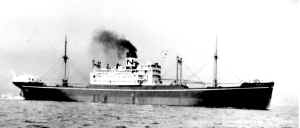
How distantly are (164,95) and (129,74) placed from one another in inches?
322

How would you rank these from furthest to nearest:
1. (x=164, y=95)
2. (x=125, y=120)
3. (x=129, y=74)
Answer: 1. (x=129, y=74)
2. (x=164, y=95)
3. (x=125, y=120)

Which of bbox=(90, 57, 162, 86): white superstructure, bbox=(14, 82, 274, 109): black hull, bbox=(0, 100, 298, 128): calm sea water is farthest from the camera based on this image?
bbox=(90, 57, 162, 86): white superstructure

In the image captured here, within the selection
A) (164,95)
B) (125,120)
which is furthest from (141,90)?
(125,120)

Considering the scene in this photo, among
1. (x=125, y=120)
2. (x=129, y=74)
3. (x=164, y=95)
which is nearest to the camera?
(x=125, y=120)

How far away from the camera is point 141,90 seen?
201 ft

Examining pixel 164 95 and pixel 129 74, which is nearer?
pixel 164 95

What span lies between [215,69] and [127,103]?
1385 centimetres

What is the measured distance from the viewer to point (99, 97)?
211 feet

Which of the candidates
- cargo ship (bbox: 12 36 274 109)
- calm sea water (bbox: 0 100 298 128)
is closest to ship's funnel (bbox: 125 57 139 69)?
cargo ship (bbox: 12 36 274 109)

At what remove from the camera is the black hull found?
54438 mm

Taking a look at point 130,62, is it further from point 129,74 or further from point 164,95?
point 164,95

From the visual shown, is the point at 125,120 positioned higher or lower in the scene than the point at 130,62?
lower

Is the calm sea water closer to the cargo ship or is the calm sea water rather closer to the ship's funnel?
the cargo ship

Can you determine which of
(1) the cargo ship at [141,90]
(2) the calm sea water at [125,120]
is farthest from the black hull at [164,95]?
(2) the calm sea water at [125,120]
